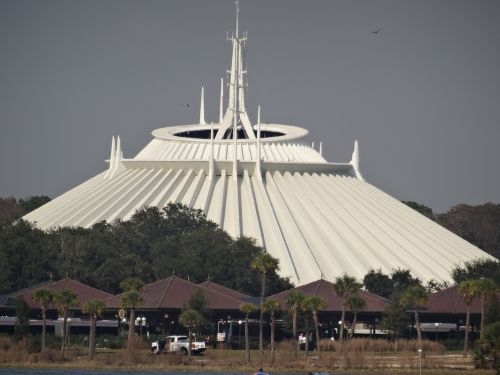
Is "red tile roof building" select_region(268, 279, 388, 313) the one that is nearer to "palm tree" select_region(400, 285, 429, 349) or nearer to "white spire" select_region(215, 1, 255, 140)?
"palm tree" select_region(400, 285, 429, 349)

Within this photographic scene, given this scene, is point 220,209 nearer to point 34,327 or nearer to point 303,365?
point 34,327

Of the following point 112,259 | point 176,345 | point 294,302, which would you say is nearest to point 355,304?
point 294,302

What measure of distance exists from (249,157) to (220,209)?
657cm

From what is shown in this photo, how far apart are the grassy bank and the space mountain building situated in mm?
25105

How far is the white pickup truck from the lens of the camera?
8650 centimetres

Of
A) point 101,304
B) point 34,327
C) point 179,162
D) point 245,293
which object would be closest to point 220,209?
point 179,162

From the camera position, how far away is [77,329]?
10338 cm

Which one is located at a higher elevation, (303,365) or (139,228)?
(139,228)

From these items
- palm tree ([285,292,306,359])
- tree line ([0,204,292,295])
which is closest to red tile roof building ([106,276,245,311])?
palm tree ([285,292,306,359])

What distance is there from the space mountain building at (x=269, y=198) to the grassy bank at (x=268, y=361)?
25105 millimetres

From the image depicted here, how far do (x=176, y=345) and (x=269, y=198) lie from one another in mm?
34259

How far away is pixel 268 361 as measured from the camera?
8125 centimetres

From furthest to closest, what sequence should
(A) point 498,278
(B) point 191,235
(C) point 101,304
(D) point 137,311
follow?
(B) point 191,235 → (A) point 498,278 → (D) point 137,311 → (C) point 101,304

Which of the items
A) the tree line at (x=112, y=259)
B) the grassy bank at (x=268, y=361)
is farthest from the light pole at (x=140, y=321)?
the grassy bank at (x=268, y=361)
